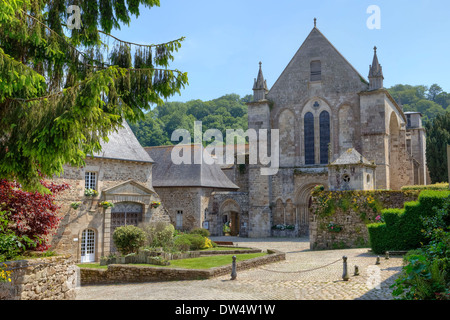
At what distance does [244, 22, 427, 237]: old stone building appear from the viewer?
26219 mm

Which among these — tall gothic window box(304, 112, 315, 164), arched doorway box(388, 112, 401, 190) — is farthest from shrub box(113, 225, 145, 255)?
arched doorway box(388, 112, 401, 190)

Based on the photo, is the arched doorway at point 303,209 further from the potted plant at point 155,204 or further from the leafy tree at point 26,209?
the leafy tree at point 26,209

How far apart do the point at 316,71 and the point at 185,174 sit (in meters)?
11.7

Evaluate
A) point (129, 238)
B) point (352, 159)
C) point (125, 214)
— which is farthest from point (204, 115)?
point (129, 238)

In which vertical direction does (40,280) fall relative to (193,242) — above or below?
above

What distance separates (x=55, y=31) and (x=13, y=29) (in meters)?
1.25

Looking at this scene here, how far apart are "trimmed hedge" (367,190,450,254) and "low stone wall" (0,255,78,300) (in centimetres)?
1035

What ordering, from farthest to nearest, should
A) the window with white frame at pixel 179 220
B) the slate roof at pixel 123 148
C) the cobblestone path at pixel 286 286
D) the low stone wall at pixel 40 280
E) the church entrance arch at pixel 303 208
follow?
the window with white frame at pixel 179 220
the church entrance arch at pixel 303 208
the slate roof at pixel 123 148
the cobblestone path at pixel 286 286
the low stone wall at pixel 40 280

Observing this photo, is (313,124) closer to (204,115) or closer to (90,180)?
(90,180)

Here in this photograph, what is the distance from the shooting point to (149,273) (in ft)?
40.5

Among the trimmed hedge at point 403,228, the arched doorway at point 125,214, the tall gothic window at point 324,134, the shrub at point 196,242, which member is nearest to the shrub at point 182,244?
the shrub at point 196,242

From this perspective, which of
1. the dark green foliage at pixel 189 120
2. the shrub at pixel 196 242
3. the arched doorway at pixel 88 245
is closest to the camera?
the shrub at pixel 196 242

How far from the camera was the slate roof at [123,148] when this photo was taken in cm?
2011
